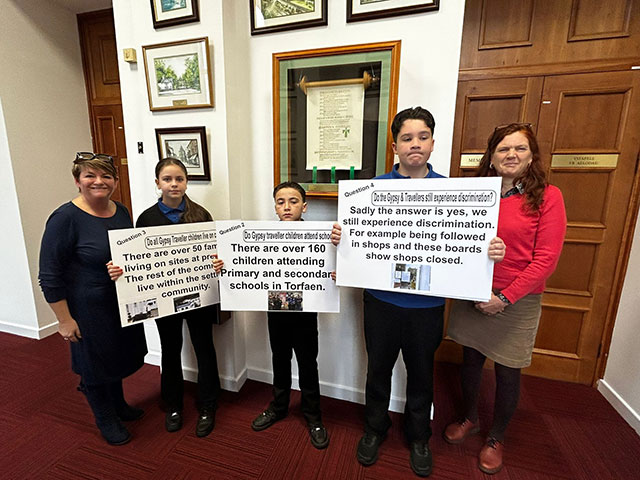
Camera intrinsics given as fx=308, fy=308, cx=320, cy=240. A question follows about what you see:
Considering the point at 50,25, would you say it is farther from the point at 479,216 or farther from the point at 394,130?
the point at 479,216

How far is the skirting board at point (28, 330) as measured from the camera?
2.61 metres

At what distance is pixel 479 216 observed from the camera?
1188mm

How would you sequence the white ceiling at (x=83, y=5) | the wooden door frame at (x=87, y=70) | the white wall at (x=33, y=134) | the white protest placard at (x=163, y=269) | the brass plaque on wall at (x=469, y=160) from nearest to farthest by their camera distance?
the white protest placard at (x=163, y=269) < the brass plaque on wall at (x=469, y=160) < the white wall at (x=33, y=134) < the white ceiling at (x=83, y=5) < the wooden door frame at (x=87, y=70)

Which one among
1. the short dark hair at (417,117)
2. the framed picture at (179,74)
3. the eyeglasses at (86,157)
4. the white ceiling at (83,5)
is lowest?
the eyeglasses at (86,157)

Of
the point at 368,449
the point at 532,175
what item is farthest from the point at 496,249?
the point at 368,449

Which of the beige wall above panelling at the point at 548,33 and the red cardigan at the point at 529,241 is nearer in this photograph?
the red cardigan at the point at 529,241

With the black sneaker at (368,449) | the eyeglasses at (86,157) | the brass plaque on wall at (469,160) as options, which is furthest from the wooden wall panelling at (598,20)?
the eyeglasses at (86,157)

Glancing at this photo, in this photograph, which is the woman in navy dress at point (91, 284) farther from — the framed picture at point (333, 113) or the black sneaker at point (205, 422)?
the framed picture at point (333, 113)

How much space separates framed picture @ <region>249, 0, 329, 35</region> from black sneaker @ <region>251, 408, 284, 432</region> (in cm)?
213

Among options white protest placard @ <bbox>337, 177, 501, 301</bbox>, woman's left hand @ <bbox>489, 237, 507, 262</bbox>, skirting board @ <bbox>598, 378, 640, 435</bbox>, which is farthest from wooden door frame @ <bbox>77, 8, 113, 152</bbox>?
skirting board @ <bbox>598, 378, 640, 435</bbox>

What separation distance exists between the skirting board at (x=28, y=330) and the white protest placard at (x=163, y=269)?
193 centimetres

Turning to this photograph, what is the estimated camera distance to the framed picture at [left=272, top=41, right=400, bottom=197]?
1.56 metres

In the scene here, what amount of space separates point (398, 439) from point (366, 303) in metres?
0.82

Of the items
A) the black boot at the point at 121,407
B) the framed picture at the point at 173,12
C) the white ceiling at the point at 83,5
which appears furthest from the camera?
the white ceiling at the point at 83,5
